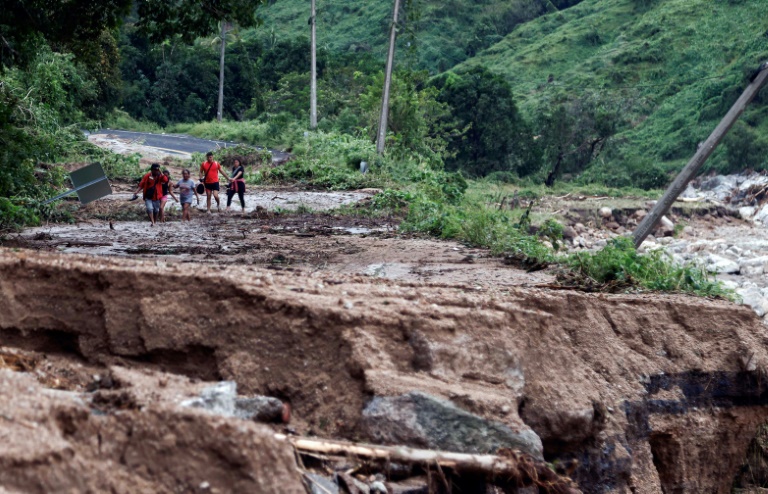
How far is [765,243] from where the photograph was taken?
79.7 ft

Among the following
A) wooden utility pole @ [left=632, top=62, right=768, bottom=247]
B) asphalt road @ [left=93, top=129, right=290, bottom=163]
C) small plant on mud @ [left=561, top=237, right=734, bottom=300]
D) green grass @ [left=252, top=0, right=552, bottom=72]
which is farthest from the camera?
green grass @ [left=252, top=0, right=552, bottom=72]

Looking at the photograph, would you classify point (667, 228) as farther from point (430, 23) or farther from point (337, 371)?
point (430, 23)

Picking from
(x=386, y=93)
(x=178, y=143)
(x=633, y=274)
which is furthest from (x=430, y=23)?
(x=633, y=274)

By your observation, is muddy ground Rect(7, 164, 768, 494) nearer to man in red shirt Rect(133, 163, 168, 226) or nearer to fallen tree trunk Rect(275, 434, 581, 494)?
fallen tree trunk Rect(275, 434, 581, 494)

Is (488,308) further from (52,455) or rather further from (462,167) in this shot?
(462,167)

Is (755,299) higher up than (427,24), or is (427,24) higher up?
(427,24)

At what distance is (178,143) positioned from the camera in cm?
3300

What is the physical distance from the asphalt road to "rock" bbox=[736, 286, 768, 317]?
15.8 m

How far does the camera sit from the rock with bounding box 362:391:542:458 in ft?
14.9

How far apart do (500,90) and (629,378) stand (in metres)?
33.5

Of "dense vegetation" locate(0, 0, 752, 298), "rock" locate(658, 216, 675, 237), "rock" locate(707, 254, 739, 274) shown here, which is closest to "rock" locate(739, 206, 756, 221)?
"rock" locate(658, 216, 675, 237)

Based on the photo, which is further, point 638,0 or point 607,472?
point 638,0

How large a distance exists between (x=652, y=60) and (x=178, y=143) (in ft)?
113

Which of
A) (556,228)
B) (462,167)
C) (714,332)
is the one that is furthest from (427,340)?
(462,167)
